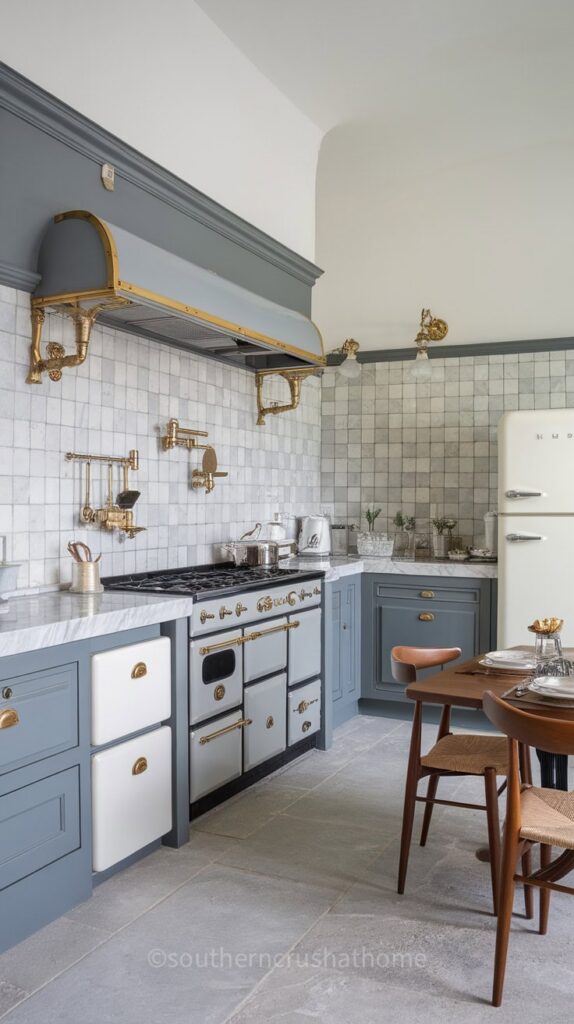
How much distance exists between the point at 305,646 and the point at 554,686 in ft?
6.10

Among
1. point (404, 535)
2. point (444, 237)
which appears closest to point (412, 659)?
point (404, 535)

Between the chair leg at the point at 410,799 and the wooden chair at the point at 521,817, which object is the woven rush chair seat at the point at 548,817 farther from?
the chair leg at the point at 410,799

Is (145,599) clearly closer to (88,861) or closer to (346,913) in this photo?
(88,861)

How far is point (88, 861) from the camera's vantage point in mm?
2537

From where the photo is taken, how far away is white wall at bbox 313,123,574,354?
4996 mm

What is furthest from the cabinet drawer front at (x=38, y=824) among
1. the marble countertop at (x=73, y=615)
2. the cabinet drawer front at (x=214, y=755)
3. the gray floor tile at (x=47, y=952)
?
the cabinet drawer front at (x=214, y=755)

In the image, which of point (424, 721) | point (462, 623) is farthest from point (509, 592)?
Result: point (424, 721)

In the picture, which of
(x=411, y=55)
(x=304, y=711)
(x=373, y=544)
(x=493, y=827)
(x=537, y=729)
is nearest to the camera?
(x=537, y=729)

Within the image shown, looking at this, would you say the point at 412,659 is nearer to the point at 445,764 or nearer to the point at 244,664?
the point at 445,764

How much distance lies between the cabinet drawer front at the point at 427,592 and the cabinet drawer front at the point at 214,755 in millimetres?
1683

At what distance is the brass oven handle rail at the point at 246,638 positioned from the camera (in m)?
3.21

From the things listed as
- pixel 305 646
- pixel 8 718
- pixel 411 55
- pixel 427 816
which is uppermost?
pixel 411 55

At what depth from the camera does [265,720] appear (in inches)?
144

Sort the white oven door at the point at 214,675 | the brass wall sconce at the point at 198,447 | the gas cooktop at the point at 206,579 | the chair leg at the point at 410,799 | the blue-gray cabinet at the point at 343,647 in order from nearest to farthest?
the chair leg at the point at 410,799, the white oven door at the point at 214,675, the gas cooktop at the point at 206,579, the brass wall sconce at the point at 198,447, the blue-gray cabinet at the point at 343,647
